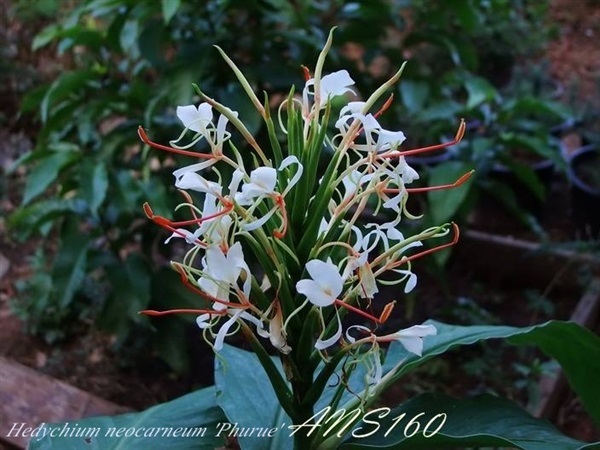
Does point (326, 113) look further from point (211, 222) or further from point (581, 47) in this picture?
point (581, 47)

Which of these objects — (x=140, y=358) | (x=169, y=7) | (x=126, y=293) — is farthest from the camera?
(x=140, y=358)

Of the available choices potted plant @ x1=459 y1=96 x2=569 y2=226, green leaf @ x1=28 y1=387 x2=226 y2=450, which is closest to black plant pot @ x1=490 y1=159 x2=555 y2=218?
potted plant @ x1=459 y1=96 x2=569 y2=226

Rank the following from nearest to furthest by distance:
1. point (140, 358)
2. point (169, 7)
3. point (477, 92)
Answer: point (169, 7)
point (477, 92)
point (140, 358)

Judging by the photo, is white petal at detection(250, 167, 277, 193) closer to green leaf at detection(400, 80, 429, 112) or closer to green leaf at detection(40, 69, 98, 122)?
green leaf at detection(40, 69, 98, 122)

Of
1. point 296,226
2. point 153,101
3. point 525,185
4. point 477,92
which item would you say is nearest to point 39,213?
point 153,101

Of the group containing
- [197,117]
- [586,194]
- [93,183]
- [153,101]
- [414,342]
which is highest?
[197,117]

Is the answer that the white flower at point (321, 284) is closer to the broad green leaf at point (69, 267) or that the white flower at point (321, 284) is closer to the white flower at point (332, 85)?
the white flower at point (332, 85)

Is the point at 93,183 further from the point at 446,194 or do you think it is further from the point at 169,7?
the point at 446,194
